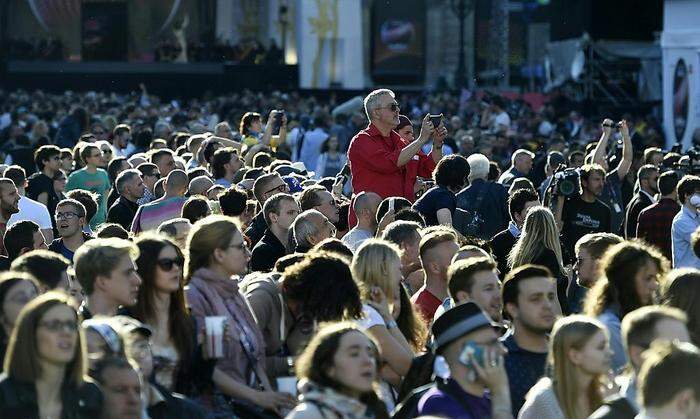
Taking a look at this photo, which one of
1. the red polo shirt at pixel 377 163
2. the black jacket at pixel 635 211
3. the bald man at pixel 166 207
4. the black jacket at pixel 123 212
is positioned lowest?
the black jacket at pixel 635 211

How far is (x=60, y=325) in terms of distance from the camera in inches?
231

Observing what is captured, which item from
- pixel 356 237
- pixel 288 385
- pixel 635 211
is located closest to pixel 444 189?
pixel 356 237

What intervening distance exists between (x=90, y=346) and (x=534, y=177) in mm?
11612

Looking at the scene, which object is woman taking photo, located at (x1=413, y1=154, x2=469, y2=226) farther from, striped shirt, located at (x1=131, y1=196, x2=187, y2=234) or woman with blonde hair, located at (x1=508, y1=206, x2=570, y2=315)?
woman with blonde hair, located at (x1=508, y1=206, x2=570, y2=315)

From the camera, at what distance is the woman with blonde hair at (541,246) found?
10055mm

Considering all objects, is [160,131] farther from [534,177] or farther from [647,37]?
[647,37]

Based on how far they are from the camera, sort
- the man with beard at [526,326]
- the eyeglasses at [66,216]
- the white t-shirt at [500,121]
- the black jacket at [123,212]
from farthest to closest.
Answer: the white t-shirt at [500,121]
the black jacket at [123,212]
the eyeglasses at [66,216]
the man with beard at [526,326]

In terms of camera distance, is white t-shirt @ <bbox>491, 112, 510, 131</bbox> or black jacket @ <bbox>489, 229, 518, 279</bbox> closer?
black jacket @ <bbox>489, 229, 518, 279</bbox>

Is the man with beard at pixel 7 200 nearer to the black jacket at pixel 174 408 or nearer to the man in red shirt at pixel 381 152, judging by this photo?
the man in red shirt at pixel 381 152

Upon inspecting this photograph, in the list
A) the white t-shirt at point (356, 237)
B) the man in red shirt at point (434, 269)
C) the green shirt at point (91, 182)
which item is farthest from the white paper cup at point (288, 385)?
the green shirt at point (91, 182)

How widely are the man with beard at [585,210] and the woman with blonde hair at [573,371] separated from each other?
6104 mm

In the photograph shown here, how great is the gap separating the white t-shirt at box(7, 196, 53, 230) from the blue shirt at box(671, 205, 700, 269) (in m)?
4.38

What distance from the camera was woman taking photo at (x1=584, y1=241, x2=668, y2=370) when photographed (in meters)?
7.72

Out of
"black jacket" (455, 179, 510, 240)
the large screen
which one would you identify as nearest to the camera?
"black jacket" (455, 179, 510, 240)
